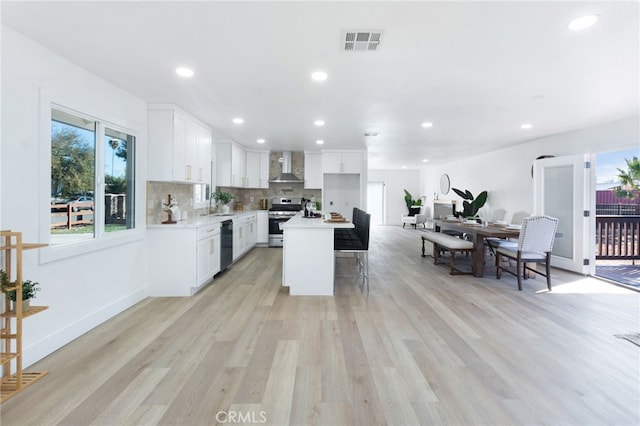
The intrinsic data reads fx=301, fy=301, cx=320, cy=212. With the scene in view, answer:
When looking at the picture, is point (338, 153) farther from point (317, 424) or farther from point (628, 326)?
point (317, 424)

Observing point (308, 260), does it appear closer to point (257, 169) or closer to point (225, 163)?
point (225, 163)

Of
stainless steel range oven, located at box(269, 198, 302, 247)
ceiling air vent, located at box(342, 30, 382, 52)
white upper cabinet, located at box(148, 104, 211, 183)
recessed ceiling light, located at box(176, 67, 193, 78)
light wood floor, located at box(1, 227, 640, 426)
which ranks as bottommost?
light wood floor, located at box(1, 227, 640, 426)

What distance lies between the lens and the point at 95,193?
3.02 m

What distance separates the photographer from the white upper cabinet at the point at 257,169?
720 centimetres

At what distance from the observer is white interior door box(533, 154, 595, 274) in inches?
191

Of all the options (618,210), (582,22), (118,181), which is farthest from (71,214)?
(618,210)

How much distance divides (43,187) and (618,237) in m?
8.59

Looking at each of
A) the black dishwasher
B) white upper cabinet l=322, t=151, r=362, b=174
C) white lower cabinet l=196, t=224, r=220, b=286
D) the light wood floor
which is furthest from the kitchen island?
white upper cabinet l=322, t=151, r=362, b=174

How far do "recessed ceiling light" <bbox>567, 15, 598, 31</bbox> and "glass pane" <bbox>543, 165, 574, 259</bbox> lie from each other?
3977 millimetres

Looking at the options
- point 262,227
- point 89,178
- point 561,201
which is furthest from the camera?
point 262,227

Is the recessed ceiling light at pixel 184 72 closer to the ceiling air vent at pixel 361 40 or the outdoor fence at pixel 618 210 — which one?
the ceiling air vent at pixel 361 40

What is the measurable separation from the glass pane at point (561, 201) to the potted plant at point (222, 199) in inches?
237

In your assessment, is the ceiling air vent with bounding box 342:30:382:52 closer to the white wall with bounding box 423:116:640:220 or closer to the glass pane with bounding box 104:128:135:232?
the glass pane with bounding box 104:128:135:232

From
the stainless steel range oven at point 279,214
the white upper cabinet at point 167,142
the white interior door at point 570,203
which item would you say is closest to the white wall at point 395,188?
the stainless steel range oven at point 279,214
